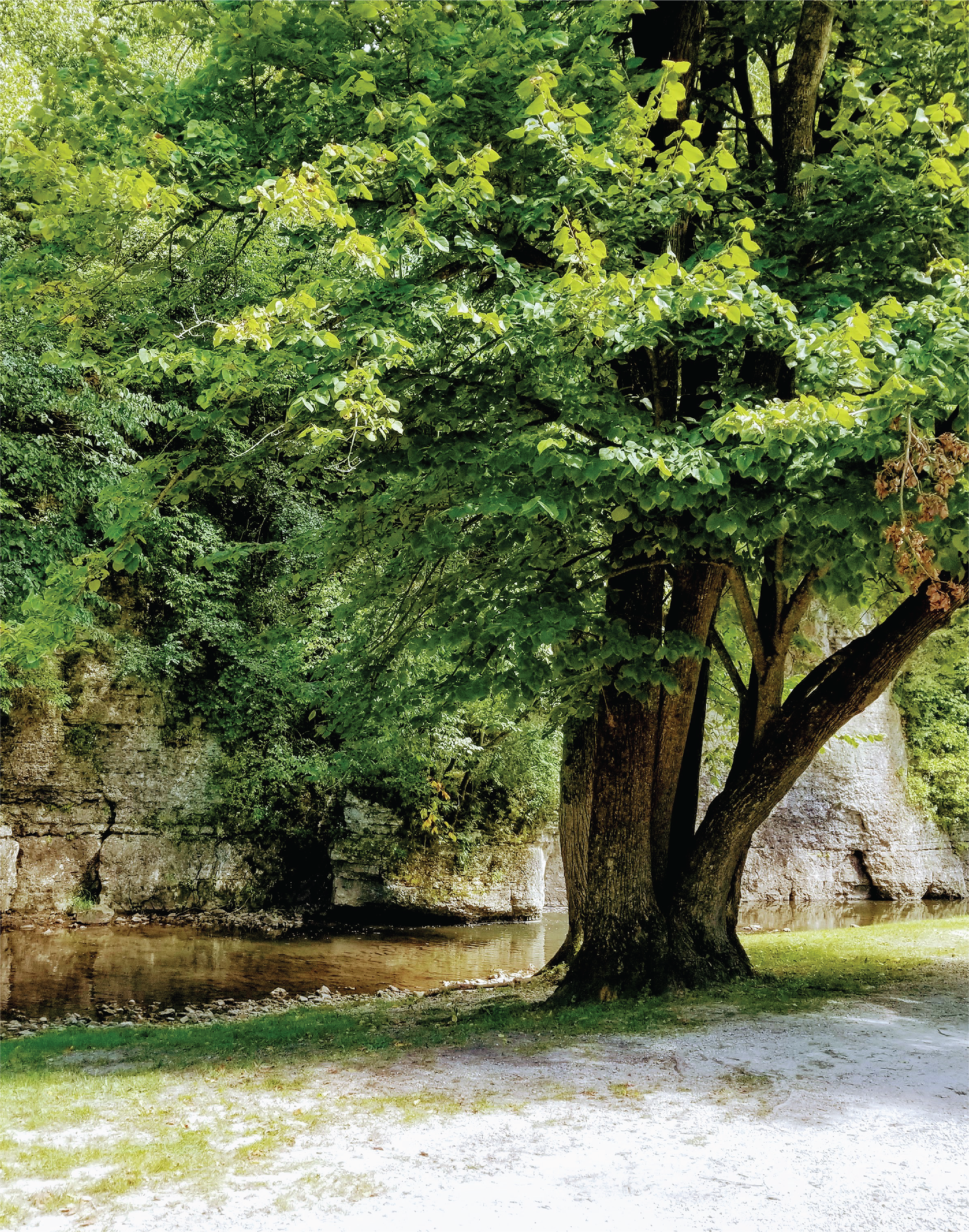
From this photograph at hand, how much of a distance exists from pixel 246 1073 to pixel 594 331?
499 cm

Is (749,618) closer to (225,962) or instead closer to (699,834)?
(699,834)

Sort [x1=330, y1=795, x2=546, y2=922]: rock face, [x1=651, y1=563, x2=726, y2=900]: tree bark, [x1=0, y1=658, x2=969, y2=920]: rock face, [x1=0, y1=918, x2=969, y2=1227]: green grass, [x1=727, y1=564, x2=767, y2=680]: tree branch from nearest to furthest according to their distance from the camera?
[x1=0, y1=918, x2=969, y2=1227]: green grass
[x1=727, y1=564, x2=767, y2=680]: tree branch
[x1=651, y1=563, x2=726, y2=900]: tree bark
[x1=0, y1=658, x2=969, y2=920]: rock face
[x1=330, y1=795, x2=546, y2=922]: rock face

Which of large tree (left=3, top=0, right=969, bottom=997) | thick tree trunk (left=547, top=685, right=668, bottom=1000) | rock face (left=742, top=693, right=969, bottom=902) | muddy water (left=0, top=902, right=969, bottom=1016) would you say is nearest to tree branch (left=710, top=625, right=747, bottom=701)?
large tree (left=3, top=0, right=969, bottom=997)

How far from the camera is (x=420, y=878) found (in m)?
17.8

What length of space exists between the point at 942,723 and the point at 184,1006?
61.0 ft

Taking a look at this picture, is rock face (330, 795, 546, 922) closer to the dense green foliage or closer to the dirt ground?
the dense green foliage

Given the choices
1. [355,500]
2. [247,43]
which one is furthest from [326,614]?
[247,43]

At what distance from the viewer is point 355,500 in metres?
8.70

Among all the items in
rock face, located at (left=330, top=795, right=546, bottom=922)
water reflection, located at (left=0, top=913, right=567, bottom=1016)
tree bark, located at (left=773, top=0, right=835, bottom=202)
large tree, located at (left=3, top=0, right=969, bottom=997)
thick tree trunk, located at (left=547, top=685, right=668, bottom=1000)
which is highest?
tree bark, located at (left=773, top=0, right=835, bottom=202)

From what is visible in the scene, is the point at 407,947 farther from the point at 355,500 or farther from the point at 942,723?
the point at 942,723

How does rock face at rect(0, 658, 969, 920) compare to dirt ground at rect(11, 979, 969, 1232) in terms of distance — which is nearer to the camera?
dirt ground at rect(11, 979, 969, 1232)

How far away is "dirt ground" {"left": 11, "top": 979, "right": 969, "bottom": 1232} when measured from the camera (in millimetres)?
3574

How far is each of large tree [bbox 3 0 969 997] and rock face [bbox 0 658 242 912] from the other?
9.65 meters

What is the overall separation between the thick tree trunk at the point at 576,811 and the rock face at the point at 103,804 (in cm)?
925
